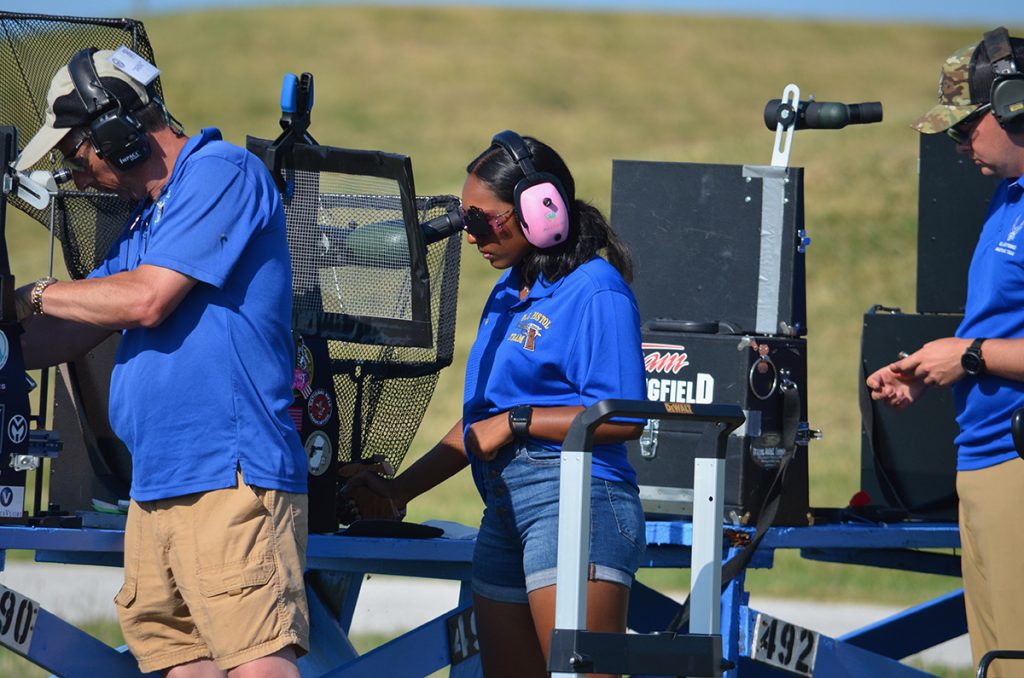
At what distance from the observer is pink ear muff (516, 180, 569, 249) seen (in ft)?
11.5

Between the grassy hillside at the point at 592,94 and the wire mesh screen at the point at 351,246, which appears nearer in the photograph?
the wire mesh screen at the point at 351,246

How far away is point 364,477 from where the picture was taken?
4254 millimetres

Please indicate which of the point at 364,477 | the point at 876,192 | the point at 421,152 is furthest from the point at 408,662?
the point at 421,152

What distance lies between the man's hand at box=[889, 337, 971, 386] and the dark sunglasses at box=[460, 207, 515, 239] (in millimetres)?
1264

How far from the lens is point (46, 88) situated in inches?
165

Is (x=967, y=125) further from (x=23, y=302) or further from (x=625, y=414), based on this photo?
(x=23, y=302)

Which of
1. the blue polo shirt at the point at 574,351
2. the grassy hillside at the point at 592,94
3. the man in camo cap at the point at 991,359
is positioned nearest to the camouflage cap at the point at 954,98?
the man in camo cap at the point at 991,359

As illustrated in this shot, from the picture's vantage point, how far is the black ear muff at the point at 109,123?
3.25 meters

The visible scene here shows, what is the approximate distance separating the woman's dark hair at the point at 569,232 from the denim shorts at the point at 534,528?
44cm

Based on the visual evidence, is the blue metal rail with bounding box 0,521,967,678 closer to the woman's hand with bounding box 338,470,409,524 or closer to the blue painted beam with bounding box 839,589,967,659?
the woman's hand with bounding box 338,470,409,524

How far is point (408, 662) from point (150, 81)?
1.79 metres

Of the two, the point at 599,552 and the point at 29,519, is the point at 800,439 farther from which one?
the point at 29,519

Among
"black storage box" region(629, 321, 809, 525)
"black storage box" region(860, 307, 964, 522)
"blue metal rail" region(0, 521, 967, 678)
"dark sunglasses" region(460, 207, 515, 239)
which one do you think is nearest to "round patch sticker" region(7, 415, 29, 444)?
"blue metal rail" region(0, 521, 967, 678)

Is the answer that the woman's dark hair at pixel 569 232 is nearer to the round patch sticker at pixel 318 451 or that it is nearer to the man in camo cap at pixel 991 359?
the round patch sticker at pixel 318 451
